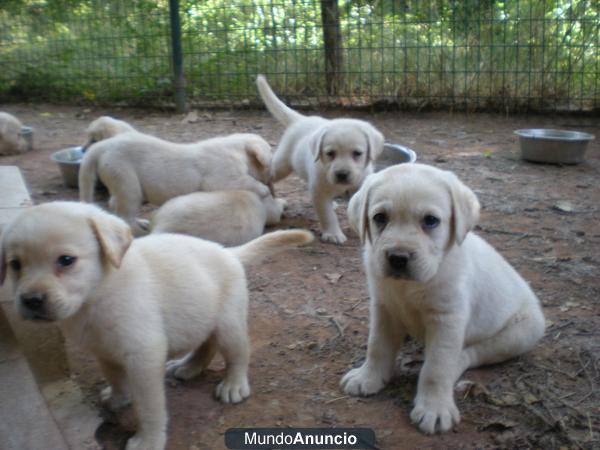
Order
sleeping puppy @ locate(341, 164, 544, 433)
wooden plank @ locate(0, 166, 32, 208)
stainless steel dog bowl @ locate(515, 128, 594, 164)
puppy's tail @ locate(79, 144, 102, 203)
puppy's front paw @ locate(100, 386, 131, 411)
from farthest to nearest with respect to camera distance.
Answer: stainless steel dog bowl @ locate(515, 128, 594, 164) → puppy's tail @ locate(79, 144, 102, 203) → wooden plank @ locate(0, 166, 32, 208) → puppy's front paw @ locate(100, 386, 131, 411) → sleeping puppy @ locate(341, 164, 544, 433)

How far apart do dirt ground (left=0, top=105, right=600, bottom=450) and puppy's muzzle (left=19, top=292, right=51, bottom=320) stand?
71cm

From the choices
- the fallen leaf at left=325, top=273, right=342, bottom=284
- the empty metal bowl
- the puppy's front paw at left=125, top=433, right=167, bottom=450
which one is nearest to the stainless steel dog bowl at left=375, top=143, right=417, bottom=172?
the fallen leaf at left=325, top=273, right=342, bottom=284

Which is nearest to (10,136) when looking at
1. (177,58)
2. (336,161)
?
(177,58)

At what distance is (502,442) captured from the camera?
2.67m

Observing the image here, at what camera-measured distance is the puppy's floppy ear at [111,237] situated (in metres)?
2.47

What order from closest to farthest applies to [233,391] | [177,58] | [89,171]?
[233,391] < [89,171] < [177,58]

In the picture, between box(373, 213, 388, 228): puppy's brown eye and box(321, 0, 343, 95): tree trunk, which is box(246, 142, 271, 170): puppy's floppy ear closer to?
box(373, 213, 388, 228): puppy's brown eye

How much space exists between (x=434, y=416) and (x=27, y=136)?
6.96 m

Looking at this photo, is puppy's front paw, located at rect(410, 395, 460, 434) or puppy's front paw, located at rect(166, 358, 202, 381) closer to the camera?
puppy's front paw, located at rect(410, 395, 460, 434)

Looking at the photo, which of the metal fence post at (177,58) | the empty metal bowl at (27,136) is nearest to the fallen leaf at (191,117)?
the metal fence post at (177,58)

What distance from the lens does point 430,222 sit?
2.71m

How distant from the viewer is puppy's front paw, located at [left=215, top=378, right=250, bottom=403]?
9.82ft

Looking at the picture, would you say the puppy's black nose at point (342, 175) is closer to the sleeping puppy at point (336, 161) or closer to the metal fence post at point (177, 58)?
the sleeping puppy at point (336, 161)

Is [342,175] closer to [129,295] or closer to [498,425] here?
[498,425]
